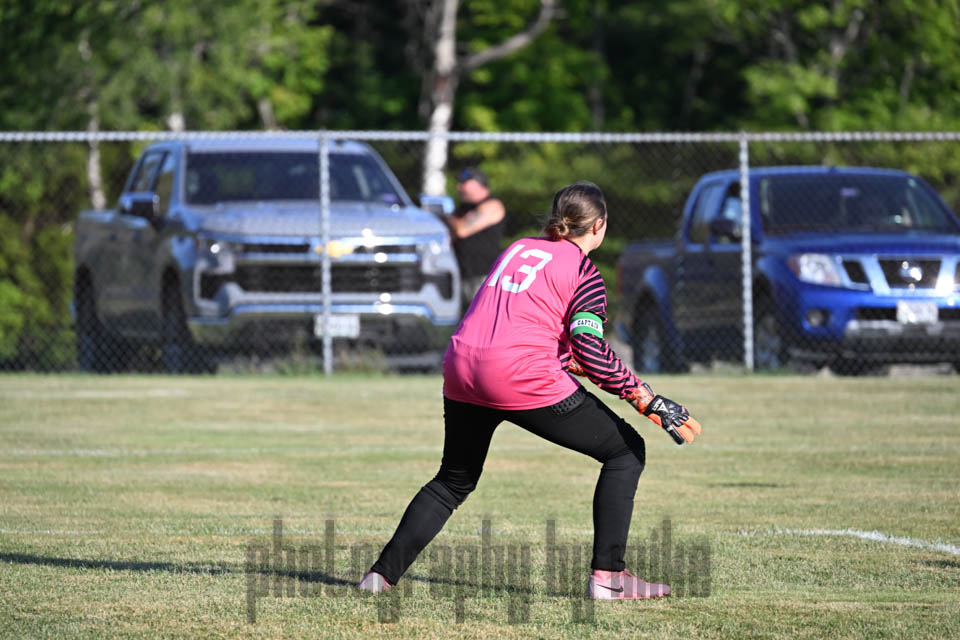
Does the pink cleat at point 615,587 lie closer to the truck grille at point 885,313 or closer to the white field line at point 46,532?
the white field line at point 46,532

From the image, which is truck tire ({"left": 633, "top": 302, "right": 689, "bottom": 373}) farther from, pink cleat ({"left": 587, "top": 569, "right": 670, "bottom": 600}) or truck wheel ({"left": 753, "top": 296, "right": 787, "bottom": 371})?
pink cleat ({"left": 587, "top": 569, "right": 670, "bottom": 600})

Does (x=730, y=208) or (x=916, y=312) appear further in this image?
(x=730, y=208)

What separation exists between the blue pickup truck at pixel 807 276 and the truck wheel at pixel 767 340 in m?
0.02

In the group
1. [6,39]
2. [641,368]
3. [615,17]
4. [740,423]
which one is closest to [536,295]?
[740,423]

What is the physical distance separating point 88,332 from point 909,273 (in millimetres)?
7798

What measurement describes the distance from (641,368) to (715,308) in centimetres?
125

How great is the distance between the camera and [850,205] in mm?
16266

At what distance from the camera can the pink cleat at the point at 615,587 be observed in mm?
5969

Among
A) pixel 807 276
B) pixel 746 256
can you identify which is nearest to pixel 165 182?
pixel 746 256

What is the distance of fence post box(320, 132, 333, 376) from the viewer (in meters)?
15.6

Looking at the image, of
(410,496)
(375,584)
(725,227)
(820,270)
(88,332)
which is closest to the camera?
(375,584)

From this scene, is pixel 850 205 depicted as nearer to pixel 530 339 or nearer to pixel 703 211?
pixel 703 211

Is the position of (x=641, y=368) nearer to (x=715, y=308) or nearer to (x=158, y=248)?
(x=715, y=308)

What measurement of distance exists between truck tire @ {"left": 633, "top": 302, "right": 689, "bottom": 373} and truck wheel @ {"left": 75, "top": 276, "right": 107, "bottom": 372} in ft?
17.3
